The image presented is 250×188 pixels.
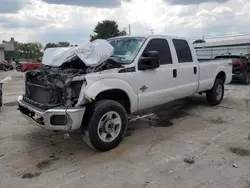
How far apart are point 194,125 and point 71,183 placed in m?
3.31

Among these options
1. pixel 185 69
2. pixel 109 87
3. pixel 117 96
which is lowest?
pixel 117 96

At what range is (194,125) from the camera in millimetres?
5539

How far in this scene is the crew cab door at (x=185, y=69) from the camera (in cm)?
561

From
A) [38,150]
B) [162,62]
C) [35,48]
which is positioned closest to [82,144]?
[38,150]

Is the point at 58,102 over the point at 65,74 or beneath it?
beneath

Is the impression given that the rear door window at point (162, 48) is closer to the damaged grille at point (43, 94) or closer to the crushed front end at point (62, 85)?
the crushed front end at point (62, 85)

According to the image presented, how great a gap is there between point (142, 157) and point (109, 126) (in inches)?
29.7

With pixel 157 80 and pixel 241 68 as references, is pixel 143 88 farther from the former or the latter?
pixel 241 68

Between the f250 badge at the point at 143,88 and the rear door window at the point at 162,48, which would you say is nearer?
the f250 badge at the point at 143,88

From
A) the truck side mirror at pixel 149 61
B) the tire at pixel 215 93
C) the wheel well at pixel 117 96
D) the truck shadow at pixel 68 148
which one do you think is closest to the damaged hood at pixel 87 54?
the wheel well at pixel 117 96

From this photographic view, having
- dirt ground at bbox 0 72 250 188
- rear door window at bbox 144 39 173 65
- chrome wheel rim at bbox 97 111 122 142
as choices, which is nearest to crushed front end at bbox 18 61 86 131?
chrome wheel rim at bbox 97 111 122 142

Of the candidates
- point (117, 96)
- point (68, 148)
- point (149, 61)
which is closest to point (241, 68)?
point (149, 61)

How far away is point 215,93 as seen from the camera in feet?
23.5

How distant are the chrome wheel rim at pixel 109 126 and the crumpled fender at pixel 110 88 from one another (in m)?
0.43
